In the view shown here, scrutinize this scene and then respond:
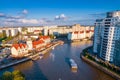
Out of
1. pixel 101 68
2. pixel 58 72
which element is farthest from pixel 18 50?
pixel 101 68

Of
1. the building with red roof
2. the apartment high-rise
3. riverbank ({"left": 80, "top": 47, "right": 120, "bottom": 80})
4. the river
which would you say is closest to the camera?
riverbank ({"left": 80, "top": 47, "right": 120, "bottom": 80})

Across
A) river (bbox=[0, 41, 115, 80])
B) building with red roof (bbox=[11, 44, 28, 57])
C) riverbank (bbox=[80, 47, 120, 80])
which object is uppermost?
building with red roof (bbox=[11, 44, 28, 57])

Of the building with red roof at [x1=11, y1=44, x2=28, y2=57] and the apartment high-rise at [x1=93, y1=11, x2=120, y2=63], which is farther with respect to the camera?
the building with red roof at [x1=11, y1=44, x2=28, y2=57]

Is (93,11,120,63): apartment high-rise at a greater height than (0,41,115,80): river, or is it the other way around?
(93,11,120,63): apartment high-rise

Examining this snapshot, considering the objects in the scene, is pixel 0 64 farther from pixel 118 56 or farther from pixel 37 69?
pixel 118 56

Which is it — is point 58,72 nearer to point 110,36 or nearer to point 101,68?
point 101,68

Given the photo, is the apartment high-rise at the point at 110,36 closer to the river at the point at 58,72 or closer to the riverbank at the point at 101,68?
the riverbank at the point at 101,68

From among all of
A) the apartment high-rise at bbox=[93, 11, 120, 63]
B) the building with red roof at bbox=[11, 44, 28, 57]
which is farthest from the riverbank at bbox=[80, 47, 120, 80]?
the building with red roof at bbox=[11, 44, 28, 57]

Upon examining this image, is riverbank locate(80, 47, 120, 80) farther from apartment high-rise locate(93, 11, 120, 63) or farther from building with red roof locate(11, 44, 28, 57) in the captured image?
building with red roof locate(11, 44, 28, 57)

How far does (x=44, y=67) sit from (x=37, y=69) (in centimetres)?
94

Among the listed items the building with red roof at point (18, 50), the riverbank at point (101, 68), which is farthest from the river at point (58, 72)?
the building with red roof at point (18, 50)

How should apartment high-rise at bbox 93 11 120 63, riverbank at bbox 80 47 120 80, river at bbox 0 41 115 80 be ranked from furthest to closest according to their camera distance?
apartment high-rise at bbox 93 11 120 63
river at bbox 0 41 115 80
riverbank at bbox 80 47 120 80

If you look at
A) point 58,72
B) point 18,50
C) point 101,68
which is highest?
point 18,50

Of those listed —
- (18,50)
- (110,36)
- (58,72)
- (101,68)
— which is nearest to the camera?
(58,72)
